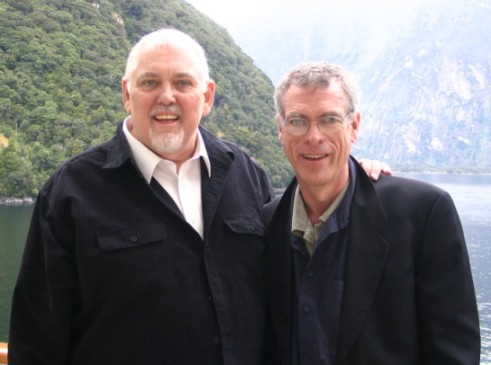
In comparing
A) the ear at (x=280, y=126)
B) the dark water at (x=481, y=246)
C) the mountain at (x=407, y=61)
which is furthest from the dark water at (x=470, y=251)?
the mountain at (x=407, y=61)

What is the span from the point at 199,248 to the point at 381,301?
0.63 m

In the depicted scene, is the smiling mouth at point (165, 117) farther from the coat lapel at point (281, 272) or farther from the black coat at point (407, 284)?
the black coat at point (407, 284)

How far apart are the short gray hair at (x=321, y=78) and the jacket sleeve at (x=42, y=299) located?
920 mm

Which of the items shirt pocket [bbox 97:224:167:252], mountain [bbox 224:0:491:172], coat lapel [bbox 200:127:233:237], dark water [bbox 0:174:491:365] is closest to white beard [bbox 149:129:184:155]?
coat lapel [bbox 200:127:233:237]

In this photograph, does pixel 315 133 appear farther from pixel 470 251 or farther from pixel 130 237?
pixel 470 251

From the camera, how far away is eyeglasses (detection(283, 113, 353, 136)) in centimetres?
188

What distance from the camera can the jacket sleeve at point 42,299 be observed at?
191cm

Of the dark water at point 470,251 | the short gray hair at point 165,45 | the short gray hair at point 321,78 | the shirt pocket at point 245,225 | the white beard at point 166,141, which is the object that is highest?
the short gray hair at point 165,45

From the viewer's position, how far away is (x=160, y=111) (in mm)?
2031

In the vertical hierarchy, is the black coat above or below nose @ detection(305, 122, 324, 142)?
below

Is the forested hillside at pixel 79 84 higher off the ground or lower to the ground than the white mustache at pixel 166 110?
lower

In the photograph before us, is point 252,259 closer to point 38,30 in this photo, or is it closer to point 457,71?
point 38,30

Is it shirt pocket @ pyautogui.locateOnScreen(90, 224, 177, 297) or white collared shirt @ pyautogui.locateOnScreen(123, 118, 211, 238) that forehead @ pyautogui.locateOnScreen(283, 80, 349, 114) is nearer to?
white collared shirt @ pyautogui.locateOnScreen(123, 118, 211, 238)

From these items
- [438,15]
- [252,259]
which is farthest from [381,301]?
[438,15]
